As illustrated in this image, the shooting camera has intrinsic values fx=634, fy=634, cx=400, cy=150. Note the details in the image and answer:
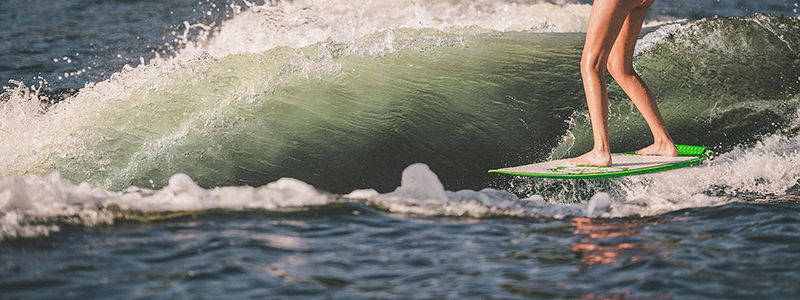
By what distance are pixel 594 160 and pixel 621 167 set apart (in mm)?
157

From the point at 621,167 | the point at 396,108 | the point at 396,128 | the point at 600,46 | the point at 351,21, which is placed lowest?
the point at 621,167

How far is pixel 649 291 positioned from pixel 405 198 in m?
1.43

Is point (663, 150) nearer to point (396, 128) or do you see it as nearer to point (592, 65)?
point (592, 65)

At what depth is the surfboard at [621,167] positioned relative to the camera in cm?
360

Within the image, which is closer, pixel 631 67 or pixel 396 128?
pixel 631 67

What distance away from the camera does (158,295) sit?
2.11 meters

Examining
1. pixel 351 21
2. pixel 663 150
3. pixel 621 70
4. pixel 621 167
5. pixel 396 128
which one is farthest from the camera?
pixel 351 21

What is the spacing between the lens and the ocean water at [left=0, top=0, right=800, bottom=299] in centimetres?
235

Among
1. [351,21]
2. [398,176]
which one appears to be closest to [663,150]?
[398,176]

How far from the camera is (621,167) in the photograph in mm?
3725

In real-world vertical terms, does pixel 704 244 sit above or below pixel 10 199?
below

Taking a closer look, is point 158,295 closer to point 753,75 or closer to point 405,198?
point 405,198

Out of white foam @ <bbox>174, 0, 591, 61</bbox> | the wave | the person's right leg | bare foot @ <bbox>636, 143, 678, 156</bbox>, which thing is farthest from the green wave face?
the person's right leg

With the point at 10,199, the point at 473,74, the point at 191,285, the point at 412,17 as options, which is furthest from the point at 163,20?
the point at 191,285
